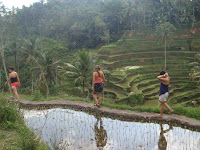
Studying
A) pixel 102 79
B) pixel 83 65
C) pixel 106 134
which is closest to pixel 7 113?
pixel 106 134

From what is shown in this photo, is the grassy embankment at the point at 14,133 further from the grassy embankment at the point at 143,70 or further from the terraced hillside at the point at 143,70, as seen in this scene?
the terraced hillside at the point at 143,70

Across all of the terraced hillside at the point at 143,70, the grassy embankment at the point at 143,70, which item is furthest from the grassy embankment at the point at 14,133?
the terraced hillside at the point at 143,70

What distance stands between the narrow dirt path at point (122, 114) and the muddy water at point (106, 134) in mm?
264

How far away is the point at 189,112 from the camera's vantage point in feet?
21.0

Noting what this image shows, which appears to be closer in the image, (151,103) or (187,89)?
(151,103)

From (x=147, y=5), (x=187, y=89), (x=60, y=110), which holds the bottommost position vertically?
(x=187, y=89)

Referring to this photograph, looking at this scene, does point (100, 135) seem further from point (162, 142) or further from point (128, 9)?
point (128, 9)

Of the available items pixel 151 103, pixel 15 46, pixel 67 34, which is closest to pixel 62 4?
pixel 67 34

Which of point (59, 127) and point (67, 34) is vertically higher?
point (67, 34)

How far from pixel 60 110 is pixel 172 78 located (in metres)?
21.4

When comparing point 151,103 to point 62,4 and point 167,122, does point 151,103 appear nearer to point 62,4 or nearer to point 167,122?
point 167,122

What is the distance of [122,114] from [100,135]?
151 cm

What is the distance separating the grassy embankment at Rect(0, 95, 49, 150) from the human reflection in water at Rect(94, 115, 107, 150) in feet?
4.10

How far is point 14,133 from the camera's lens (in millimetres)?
4980
